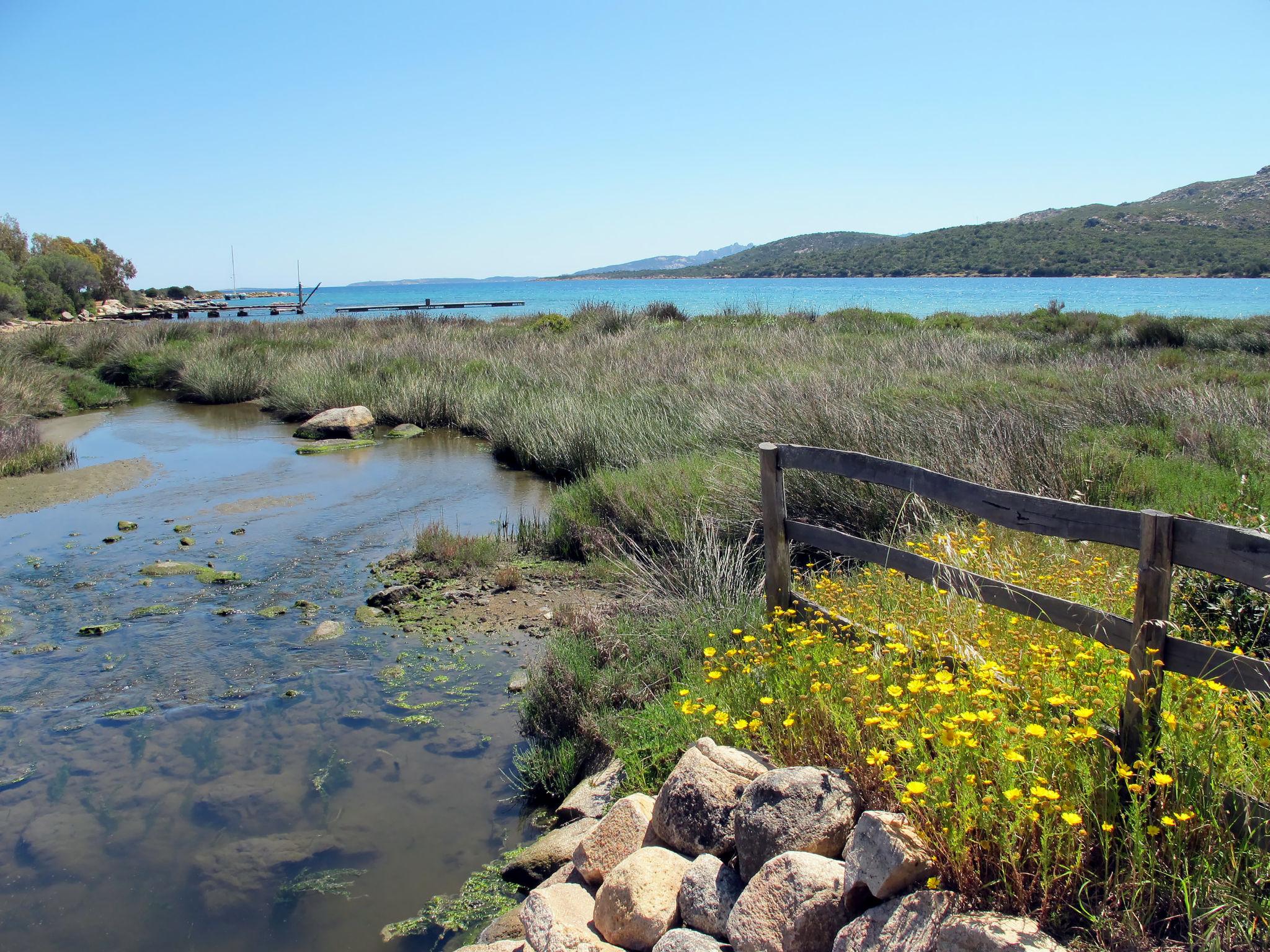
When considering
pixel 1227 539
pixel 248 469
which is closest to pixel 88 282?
pixel 248 469

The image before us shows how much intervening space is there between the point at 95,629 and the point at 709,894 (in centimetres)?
659

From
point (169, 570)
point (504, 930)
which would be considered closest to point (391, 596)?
point (169, 570)

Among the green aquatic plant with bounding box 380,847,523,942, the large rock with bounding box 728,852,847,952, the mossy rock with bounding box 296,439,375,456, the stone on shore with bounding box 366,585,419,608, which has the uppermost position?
the large rock with bounding box 728,852,847,952

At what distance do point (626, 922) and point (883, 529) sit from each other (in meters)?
4.28

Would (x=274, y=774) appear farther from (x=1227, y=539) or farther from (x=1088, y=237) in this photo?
(x=1088, y=237)

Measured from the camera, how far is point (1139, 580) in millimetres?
2861

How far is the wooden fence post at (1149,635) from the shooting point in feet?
9.07

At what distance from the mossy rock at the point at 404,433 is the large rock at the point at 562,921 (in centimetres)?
1463

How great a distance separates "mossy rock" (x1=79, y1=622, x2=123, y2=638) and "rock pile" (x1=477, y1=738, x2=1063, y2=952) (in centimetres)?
532

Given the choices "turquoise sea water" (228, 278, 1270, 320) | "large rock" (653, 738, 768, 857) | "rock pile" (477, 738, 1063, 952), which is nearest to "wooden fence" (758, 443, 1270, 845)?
"rock pile" (477, 738, 1063, 952)

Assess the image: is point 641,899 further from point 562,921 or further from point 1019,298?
point 1019,298

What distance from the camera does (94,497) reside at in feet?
40.4

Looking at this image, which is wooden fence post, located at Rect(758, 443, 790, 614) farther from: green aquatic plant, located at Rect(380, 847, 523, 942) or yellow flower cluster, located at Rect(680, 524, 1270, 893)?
green aquatic plant, located at Rect(380, 847, 523, 942)

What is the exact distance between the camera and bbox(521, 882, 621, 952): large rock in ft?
10.9
